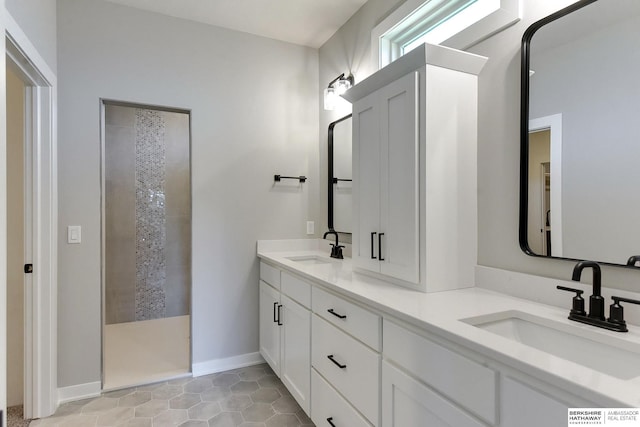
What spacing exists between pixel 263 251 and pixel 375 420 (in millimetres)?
1733

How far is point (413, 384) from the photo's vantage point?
1145 mm

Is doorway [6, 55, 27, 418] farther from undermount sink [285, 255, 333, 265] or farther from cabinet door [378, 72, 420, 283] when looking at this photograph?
cabinet door [378, 72, 420, 283]

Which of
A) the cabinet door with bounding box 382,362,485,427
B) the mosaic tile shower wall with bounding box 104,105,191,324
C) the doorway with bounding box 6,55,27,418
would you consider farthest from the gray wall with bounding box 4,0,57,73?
the cabinet door with bounding box 382,362,485,427

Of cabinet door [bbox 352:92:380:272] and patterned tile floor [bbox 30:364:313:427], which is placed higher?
cabinet door [bbox 352:92:380:272]

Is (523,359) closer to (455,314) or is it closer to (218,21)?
(455,314)

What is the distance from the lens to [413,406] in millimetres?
1149

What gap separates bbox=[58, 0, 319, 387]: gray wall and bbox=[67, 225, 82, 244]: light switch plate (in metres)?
0.03

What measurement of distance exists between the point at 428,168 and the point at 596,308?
2.50ft

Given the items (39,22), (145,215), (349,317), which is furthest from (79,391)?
(39,22)

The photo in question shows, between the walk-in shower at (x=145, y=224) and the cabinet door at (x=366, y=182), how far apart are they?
2.20 m

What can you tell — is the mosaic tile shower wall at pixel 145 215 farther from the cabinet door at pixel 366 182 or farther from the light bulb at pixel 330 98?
the cabinet door at pixel 366 182

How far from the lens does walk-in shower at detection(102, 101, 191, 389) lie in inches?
143

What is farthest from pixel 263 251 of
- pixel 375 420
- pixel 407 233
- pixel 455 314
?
pixel 455 314

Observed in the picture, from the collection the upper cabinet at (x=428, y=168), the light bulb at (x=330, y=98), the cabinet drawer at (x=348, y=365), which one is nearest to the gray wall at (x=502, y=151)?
the upper cabinet at (x=428, y=168)
